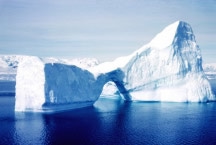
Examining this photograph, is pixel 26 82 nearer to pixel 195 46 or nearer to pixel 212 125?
pixel 212 125

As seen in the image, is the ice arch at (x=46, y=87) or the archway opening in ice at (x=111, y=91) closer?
the ice arch at (x=46, y=87)

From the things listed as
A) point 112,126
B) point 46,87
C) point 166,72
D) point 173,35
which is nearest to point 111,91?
point 166,72

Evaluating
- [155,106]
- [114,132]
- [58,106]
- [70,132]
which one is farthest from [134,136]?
[155,106]

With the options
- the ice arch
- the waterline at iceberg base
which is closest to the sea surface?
the ice arch

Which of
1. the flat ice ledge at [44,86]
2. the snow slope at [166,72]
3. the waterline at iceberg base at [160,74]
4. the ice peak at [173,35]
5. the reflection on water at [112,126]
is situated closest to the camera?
the reflection on water at [112,126]

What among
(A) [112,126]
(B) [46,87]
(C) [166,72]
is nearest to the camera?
(A) [112,126]

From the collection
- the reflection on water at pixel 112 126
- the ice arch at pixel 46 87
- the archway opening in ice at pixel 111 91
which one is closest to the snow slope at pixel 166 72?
the reflection on water at pixel 112 126

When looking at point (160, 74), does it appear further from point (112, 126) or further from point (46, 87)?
point (46, 87)

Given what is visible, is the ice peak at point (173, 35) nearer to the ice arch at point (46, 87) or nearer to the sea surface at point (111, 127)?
the sea surface at point (111, 127)
